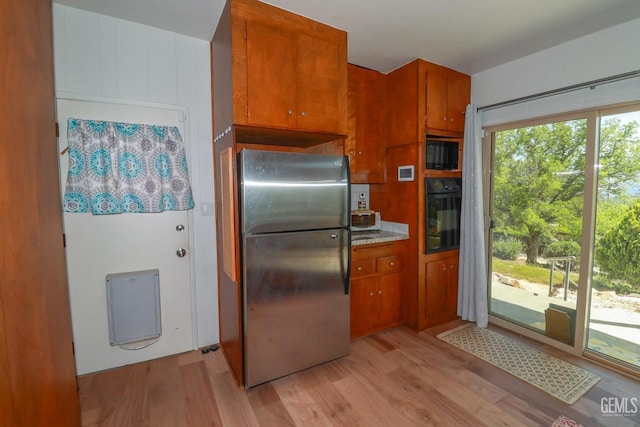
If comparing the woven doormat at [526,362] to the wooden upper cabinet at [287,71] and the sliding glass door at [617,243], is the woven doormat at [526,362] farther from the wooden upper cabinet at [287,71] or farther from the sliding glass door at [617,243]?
the wooden upper cabinet at [287,71]

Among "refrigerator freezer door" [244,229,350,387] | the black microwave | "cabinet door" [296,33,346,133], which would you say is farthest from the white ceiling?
"refrigerator freezer door" [244,229,350,387]

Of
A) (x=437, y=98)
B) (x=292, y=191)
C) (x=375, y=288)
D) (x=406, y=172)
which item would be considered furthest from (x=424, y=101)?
(x=375, y=288)

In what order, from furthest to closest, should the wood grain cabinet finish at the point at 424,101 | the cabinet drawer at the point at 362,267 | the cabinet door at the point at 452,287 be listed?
the cabinet door at the point at 452,287, the wood grain cabinet finish at the point at 424,101, the cabinet drawer at the point at 362,267

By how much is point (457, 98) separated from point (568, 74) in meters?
0.88

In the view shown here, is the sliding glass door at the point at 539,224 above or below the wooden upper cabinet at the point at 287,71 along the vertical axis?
below

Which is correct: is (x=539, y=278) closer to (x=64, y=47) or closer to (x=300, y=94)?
(x=300, y=94)

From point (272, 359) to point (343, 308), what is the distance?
2.20 ft

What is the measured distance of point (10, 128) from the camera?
894mm

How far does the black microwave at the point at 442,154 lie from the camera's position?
2898 millimetres

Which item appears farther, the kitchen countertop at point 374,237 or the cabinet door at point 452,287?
the cabinet door at point 452,287

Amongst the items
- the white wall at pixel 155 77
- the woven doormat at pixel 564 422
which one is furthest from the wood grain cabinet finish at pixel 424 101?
the woven doormat at pixel 564 422

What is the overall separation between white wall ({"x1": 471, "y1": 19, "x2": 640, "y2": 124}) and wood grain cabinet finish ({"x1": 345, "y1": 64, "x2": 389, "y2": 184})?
1046mm

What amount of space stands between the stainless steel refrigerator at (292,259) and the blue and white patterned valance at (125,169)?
78 centimetres

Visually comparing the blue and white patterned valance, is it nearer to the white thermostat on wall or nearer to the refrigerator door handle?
the refrigerator door handle
